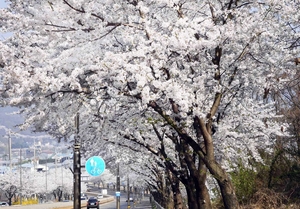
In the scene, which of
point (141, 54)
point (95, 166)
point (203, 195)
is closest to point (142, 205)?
point (95, 166)

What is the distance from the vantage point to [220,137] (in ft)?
51.9

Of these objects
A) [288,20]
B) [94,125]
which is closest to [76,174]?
[94,125]

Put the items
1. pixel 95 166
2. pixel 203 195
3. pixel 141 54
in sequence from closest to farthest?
pixel 141 54
pixel 203 195
pixel 95 166

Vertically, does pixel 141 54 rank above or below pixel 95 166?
above

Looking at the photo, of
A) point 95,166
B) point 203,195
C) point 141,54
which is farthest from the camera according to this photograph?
point 95,166

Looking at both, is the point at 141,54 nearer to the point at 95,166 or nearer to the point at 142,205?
the point at 95,166

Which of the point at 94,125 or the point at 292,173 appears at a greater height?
the point at 94,125

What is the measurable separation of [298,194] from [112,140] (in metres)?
6.02

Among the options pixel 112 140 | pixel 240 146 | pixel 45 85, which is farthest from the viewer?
pixel 240 146

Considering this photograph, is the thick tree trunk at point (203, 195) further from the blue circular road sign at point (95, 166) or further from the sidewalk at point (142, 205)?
the sidewalk at point (142, 205)

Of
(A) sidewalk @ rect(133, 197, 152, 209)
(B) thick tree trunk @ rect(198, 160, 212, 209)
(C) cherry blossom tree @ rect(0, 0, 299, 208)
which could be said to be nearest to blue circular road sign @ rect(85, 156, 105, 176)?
(B) thick tree trunk @ rect(198, 160, 212, 209)

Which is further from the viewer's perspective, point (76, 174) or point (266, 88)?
point (76, 174)

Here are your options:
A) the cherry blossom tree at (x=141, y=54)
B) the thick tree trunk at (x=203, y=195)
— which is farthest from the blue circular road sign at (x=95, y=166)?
the cherry blossom tree at (x=141, y=54)

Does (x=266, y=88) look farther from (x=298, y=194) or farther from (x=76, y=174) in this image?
(x=76, y=174)
